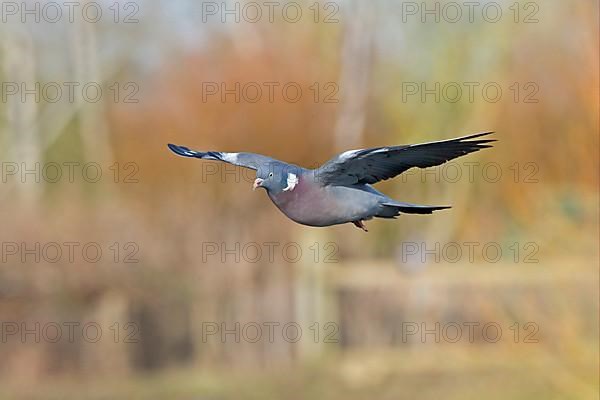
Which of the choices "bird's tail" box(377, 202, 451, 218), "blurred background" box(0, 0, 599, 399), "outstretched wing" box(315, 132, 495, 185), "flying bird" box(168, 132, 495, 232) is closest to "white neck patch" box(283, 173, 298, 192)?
"flying bird" box(168, 132, 495, 232)

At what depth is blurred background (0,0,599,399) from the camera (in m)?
13.4

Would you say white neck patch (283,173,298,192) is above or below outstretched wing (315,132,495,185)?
below

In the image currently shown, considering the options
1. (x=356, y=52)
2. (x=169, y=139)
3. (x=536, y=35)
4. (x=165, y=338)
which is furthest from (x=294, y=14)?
(x=165, y=338)

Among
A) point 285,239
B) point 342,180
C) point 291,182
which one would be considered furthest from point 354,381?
point 291,182

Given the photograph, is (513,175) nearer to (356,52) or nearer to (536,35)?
(536,35)

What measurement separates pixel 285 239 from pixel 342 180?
10.4m

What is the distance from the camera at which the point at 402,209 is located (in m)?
4.34

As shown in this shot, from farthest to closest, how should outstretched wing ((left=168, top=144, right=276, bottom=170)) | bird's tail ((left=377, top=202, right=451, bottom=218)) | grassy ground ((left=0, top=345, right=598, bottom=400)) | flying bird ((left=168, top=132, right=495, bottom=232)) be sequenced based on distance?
1. grassy ground ((left=0, top=345, right=598, bottom=400))
2. outstretched wing ((left=168, top=144, right=276, bottom=170))
3. flying bird ((left=168, top=132, right=495, bottom=232))
4. bird's tail ((left=377, top=202, right=451, bottom=218))

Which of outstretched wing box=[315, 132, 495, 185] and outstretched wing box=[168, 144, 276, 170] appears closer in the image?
outstretched wing box=[315, 132, 495, 185]

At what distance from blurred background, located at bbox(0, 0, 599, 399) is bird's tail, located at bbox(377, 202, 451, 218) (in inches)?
293

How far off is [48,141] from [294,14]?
5.42 metres

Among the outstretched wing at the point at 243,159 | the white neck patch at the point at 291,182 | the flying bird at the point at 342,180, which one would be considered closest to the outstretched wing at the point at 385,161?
the flying bird at the point at 342,180

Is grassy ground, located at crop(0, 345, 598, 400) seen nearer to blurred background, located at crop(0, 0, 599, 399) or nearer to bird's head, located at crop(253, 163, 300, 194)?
blurred background, located at crop(0, 0, 599, 399)

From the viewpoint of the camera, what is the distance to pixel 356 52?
52.6 feet
